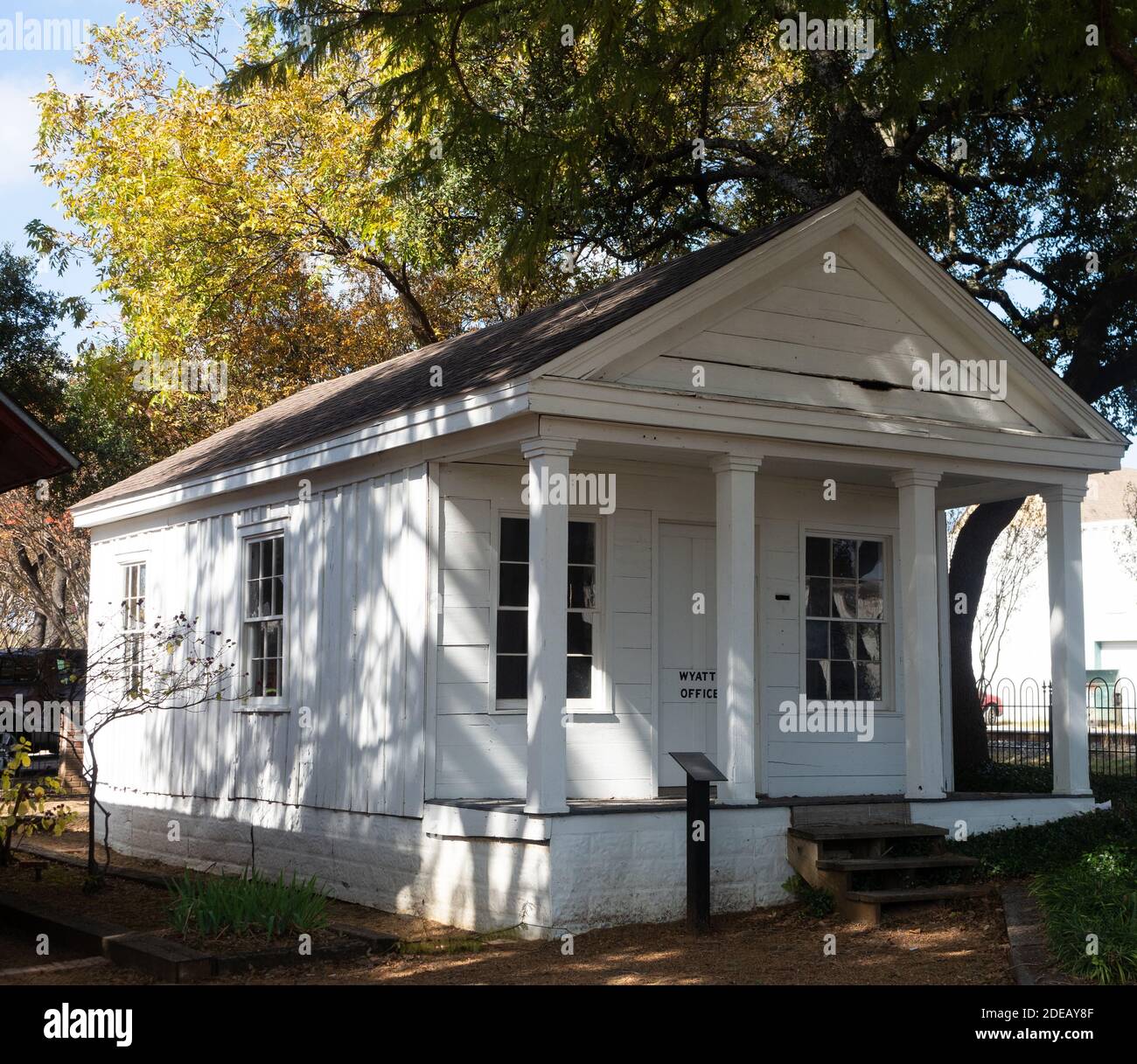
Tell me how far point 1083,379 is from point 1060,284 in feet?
5.50

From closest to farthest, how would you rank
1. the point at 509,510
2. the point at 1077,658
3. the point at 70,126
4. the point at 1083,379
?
1. the point at 509,510
2. the point at 1077,658
3. the point at 1083,379
4. the point at 70,126

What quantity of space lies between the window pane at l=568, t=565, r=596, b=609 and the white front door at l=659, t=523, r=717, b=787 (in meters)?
0.68

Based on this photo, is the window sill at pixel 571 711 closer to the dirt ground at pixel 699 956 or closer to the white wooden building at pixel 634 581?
the white wooden building at pixel 634 581

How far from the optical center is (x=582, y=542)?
11672mm

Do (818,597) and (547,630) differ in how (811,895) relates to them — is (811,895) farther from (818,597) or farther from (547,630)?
(818,597)

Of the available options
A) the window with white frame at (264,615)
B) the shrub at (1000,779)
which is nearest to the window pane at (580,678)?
the window with white frame at (264,615)

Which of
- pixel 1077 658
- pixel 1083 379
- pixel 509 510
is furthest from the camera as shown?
pixel 1083 379

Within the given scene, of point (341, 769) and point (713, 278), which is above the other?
point (713, 278)

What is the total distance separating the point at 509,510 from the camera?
447 inches

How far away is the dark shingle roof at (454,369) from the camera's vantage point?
34.6ft

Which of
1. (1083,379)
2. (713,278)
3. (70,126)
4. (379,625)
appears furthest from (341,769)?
(70,126)
